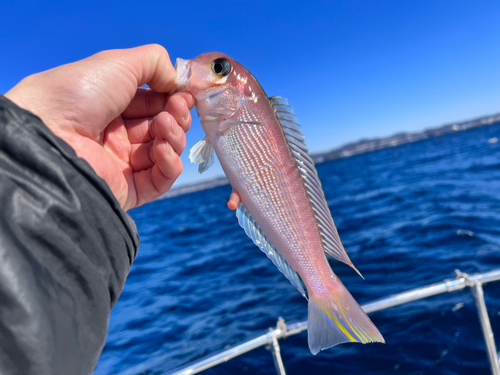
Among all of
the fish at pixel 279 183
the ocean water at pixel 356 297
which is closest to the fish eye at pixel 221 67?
the fish at pixel 279 183

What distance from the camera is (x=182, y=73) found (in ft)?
6.92

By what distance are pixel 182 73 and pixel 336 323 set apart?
196 centimetres

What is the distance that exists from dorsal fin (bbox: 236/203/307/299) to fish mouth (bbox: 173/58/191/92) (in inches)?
37.3

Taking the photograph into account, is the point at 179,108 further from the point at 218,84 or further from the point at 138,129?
the point at 138,129

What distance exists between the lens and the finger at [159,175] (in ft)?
7.23

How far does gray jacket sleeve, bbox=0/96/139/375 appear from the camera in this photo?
2.91 ft

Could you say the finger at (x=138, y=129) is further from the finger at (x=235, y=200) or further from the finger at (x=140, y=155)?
the finger at (x=235, y=200)

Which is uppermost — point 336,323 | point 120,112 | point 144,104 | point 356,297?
point 144,104

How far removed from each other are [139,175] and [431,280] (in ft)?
18.4

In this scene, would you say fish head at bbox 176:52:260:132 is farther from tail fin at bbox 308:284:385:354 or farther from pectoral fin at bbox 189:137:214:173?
tail fin at bbox 308:284:385:354

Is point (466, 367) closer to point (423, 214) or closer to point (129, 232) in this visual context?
point (129, 232)

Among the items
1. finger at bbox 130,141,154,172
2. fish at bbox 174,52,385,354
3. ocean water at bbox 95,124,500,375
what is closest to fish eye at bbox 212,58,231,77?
fish at bbox 174,52,385,354

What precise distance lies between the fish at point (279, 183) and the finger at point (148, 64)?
0.30 meters

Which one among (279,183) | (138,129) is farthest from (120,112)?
(279,183)
